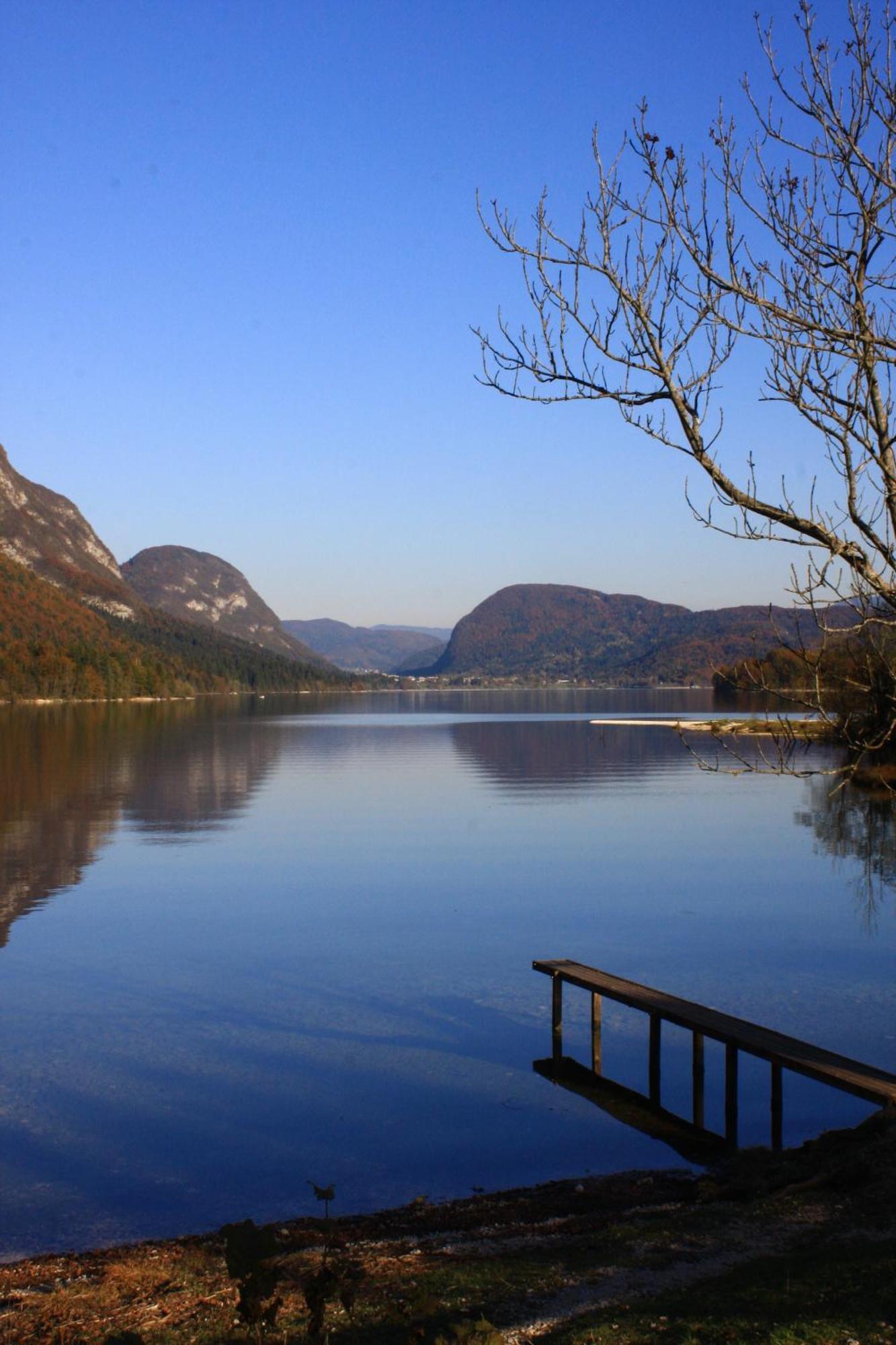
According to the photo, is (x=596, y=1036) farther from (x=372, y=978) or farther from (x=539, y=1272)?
(x=539, y=1272)

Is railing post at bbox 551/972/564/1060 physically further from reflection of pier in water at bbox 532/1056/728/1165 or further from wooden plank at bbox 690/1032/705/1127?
wooden plank at bbox 690/1032/705/1127

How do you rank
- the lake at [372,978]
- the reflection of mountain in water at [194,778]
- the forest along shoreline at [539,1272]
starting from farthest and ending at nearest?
1. the reflection of mountain in water at [194,778]
2. the lake at [372,978]
3. the forest along shoreline at [539,1272]

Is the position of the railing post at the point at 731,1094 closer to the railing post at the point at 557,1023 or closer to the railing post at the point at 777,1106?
the railing post at the point at 777,1106

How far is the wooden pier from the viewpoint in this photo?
11.2 meters

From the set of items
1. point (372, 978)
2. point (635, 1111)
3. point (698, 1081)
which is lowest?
point (635, 1111)

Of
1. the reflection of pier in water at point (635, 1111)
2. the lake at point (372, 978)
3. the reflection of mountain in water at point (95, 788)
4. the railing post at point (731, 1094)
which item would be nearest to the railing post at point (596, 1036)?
the reflection of pier in water at point (635, 1111)

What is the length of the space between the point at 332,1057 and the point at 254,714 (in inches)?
5352

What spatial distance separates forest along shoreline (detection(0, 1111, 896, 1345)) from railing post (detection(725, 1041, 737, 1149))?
1.61 meters

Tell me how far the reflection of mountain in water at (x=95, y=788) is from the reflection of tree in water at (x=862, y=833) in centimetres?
1750

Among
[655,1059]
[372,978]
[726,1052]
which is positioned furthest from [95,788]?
[726,1052]

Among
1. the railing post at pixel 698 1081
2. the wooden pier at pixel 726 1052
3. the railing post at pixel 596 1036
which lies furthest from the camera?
the railing post at pixel 596 1036

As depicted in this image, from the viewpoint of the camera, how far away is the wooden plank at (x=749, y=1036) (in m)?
10.9

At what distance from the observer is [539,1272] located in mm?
7863

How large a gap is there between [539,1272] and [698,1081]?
18.1 ft
